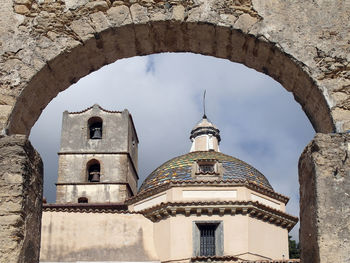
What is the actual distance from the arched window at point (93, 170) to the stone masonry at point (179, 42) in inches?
1052

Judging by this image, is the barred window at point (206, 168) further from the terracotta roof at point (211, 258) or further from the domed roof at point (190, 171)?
the terracotta roof at point (211, 258)

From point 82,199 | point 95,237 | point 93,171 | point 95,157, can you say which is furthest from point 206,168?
point 93,171

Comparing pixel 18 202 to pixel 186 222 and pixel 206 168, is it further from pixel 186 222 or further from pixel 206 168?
pixel 206 168

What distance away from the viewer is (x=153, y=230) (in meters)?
20.7

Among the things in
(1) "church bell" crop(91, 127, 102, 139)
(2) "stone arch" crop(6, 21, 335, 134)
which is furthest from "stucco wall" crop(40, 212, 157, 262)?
(2) "stone arch" crop(6, 21, 335, 134)

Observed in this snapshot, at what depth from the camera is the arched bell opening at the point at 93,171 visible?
3123 cm

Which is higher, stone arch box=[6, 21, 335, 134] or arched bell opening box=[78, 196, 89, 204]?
arched bell opening box=[78, 196, 89, 204]

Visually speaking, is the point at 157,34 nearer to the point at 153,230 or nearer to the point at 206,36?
the point at 206,36

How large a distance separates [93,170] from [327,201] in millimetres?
28575

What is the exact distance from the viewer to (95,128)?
1270 inches

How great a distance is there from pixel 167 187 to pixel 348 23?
16.6 metres

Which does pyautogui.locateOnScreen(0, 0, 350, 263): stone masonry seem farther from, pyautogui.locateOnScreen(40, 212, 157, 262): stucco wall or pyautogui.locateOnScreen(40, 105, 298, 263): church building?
pyautogui.locateOnScreen(40, 212, 157, 262): stucco wall

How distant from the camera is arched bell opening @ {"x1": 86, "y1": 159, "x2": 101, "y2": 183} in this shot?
31234mm

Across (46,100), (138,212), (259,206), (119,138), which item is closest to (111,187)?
(119,138)
